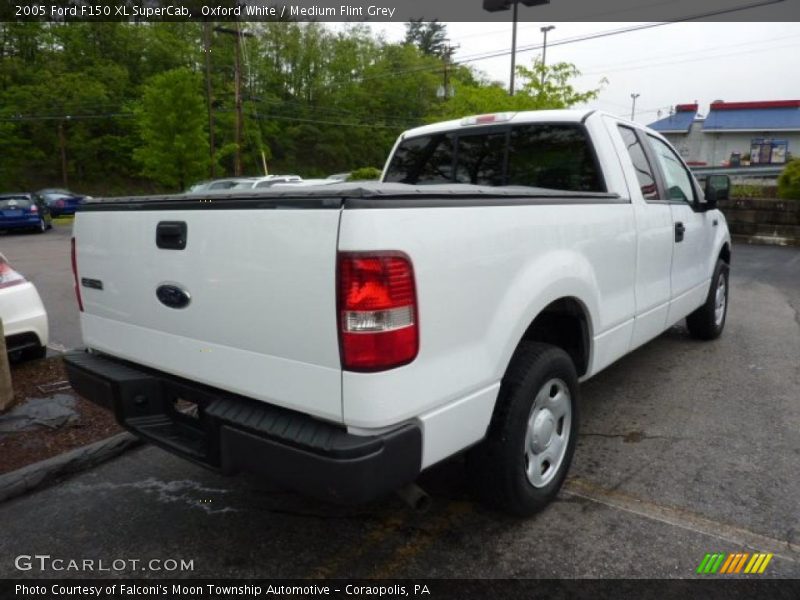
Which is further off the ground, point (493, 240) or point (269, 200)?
point (269, 200)

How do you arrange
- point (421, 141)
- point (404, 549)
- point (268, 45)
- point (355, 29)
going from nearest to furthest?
1. point (404, 549)
2. point (421, 141)
3. point (268, 45)
4. point (355, 29)

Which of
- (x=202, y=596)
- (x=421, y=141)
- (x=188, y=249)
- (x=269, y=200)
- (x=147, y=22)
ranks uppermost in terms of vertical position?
(x=147, y=22)

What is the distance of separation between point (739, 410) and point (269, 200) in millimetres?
3541

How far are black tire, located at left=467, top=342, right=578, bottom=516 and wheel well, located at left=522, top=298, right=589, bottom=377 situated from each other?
0.88 feet

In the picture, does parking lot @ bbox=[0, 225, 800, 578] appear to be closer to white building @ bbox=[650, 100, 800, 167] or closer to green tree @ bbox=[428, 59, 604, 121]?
green tree @ bbox=[428, 59, 604, 121]

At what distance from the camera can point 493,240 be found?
222cm

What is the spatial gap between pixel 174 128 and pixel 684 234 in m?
25.7

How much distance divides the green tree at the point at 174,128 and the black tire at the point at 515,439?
26.0 meters

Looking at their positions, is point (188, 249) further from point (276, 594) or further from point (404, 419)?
point (276, 594)

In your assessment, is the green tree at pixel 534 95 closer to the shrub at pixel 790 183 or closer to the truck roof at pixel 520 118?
the shrub at pixel 790 183

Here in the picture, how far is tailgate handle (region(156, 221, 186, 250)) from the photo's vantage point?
2.28 m

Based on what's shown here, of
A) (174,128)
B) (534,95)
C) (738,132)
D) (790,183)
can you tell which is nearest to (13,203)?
(174,128)

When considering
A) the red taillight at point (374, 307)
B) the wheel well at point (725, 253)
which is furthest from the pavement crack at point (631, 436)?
the wheel well at point (725, 253)

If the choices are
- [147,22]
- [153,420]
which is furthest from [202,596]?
[147,22]
